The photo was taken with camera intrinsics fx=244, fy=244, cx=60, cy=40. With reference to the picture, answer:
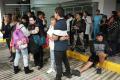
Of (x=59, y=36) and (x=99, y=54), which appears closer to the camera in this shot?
(x=59, y=36)

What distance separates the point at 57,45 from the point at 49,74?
4.69 feet

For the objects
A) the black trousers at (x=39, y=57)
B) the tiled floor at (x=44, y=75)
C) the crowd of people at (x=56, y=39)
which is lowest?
the tiled floor at (x=44, y=75)

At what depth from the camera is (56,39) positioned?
5.91 metres

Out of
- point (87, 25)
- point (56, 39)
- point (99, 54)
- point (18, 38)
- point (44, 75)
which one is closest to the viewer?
point (56, 39)

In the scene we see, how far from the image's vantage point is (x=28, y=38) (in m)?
7.13

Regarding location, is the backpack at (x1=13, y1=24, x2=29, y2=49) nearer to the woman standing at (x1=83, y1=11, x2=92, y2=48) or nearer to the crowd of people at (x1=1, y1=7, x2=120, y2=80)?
the crowd of people at (x1=1, y1=7, x2=120, y2=80)

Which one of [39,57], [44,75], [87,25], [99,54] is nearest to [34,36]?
[39,57]

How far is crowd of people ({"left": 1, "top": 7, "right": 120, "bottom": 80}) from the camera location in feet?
19.6

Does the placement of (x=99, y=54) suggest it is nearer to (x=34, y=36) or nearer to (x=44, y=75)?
(x=44, y=75)

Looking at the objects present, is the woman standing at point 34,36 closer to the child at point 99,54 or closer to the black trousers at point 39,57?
the black trousers at point 39,57

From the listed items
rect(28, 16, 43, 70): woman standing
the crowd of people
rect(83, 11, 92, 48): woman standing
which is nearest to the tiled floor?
the crowd of people

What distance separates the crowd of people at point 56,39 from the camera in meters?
5.96

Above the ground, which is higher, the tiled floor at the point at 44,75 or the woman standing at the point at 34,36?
the woman standing at the point at 34,36

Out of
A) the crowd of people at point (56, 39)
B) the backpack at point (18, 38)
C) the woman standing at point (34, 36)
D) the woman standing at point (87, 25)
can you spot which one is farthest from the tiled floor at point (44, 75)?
the woman standing at point (87, 25)
